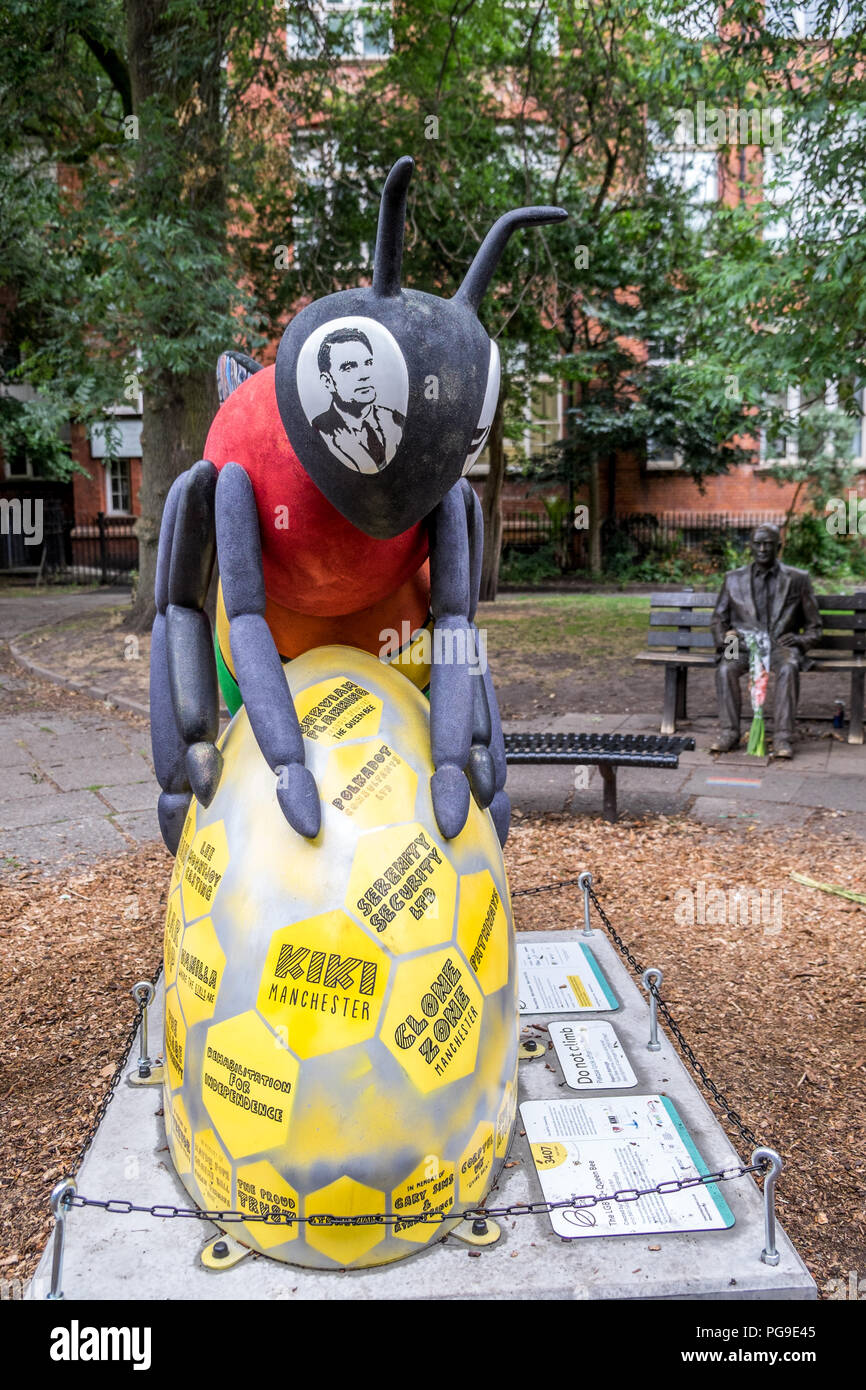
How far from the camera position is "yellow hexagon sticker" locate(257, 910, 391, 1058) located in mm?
2498

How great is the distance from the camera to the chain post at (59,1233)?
2.42m

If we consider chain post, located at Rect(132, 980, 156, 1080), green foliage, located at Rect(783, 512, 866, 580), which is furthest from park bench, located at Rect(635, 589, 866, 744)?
green foliage, located at Rect(783, 512, 866, 580)

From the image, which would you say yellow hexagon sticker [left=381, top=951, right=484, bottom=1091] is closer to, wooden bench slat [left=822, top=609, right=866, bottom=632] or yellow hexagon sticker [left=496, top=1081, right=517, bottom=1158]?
yellow hexagon sticker [left=496, top=1081, right=517, bottom=1158]

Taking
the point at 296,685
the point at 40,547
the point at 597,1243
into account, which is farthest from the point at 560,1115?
the point at 40,547

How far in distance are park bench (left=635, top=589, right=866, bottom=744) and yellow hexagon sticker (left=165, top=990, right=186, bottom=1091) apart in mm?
6261

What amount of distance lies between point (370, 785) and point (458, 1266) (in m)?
1.17

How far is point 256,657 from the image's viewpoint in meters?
2.72

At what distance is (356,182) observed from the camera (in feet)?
43.0

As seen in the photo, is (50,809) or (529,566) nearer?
(50,809)

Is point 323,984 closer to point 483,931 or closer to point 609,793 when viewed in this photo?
point 483,931

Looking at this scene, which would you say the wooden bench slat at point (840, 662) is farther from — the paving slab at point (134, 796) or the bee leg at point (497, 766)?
the bee leg at point (497, 766)

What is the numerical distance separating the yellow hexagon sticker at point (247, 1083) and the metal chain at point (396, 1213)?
15cm

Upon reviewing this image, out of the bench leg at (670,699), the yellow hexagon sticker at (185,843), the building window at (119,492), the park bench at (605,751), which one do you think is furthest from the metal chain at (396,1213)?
the building window at (119,492)

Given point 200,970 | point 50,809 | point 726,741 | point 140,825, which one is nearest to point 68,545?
point 50,809
